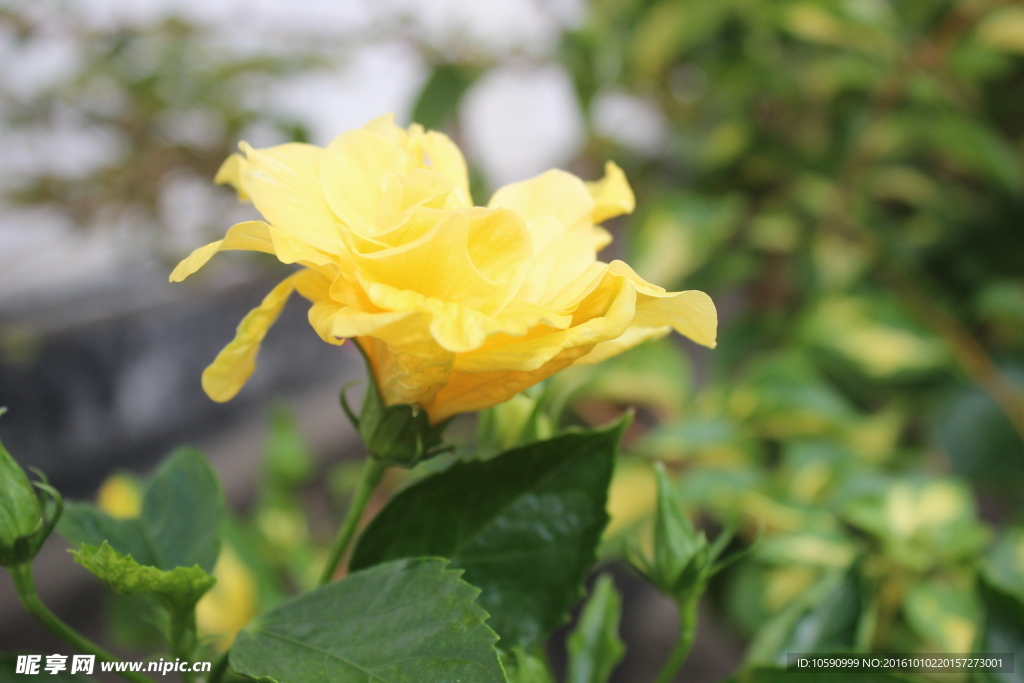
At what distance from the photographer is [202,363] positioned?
87cm

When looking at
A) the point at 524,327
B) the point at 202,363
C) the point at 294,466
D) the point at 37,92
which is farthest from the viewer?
→ the point at 202,363

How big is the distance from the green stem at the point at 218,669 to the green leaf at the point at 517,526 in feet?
0.14

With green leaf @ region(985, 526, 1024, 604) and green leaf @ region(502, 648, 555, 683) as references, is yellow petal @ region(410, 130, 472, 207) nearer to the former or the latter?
green leaf @ region(502, 648, 555, 683)

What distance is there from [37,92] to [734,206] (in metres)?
0.75

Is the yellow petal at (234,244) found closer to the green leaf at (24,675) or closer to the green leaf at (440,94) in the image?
the green leaf at (24,675)

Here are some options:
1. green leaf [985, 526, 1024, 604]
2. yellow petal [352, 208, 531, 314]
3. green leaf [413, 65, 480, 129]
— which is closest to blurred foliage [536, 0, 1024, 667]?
green leaf [985, 526, 1024, 604]

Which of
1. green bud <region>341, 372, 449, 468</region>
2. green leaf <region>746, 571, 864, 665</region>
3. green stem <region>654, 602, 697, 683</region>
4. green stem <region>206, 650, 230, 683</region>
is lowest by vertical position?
green leaf <region>746, 571, 864, 665</region>

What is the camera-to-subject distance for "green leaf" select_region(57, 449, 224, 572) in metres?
0.20

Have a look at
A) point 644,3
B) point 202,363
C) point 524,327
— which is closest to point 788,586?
point 524,327

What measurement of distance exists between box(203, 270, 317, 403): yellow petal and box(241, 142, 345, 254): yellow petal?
0.01m

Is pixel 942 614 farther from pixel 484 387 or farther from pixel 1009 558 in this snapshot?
pixel 484 387

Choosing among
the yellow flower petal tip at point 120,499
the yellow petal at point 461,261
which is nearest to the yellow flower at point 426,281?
the yellow petal at point 461,261

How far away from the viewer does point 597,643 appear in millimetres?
241

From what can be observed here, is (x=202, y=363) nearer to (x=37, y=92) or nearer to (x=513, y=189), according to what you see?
(x=37, y=92)
